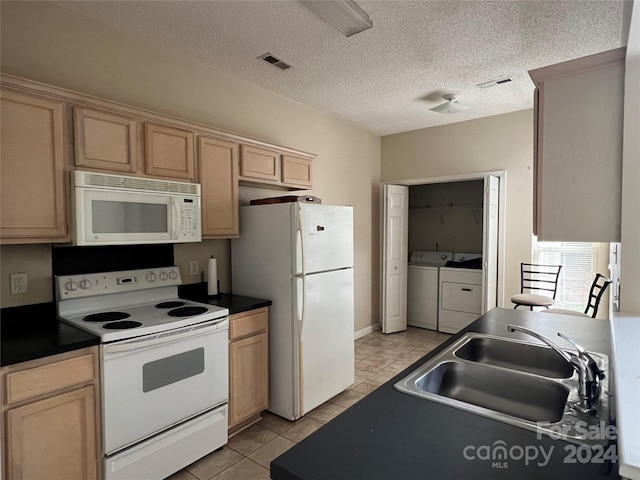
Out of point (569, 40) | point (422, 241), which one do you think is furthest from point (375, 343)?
point (569, 40)

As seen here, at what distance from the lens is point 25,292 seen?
2.03 m

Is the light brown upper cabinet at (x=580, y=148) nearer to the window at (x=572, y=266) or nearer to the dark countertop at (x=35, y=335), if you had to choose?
the dark countertop at (x=35, y=335)

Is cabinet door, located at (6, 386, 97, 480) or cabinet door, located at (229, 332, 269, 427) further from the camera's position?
cabinet door, located at (229, 332, 269, 427)

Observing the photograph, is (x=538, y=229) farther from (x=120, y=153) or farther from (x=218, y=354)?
(x=120, y=153)

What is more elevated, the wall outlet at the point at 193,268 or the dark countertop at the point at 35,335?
the wall outlet at the point at 193,268

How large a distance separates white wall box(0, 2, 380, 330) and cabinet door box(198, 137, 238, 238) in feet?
1.08

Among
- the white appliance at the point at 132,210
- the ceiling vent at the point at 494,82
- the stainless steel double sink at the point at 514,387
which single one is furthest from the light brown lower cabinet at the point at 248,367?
the ceiling vent at the point at 494,82

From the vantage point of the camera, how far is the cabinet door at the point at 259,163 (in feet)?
9.56

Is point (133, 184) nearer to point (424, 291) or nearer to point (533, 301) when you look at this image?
point (533, 301)

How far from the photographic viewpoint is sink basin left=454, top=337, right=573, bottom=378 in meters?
1.64

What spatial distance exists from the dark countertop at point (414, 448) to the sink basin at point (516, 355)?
637mm

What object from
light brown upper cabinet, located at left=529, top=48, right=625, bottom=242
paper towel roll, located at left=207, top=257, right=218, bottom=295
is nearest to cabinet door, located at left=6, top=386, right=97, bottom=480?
paper towel roll, located at left=207, top=257, right=218, bottom=295

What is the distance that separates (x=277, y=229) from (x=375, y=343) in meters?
2.50

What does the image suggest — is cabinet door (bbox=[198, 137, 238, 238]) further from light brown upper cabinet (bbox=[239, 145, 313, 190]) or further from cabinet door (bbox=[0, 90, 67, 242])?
cabinet door (bbox=[0, 90, 67, 242])
